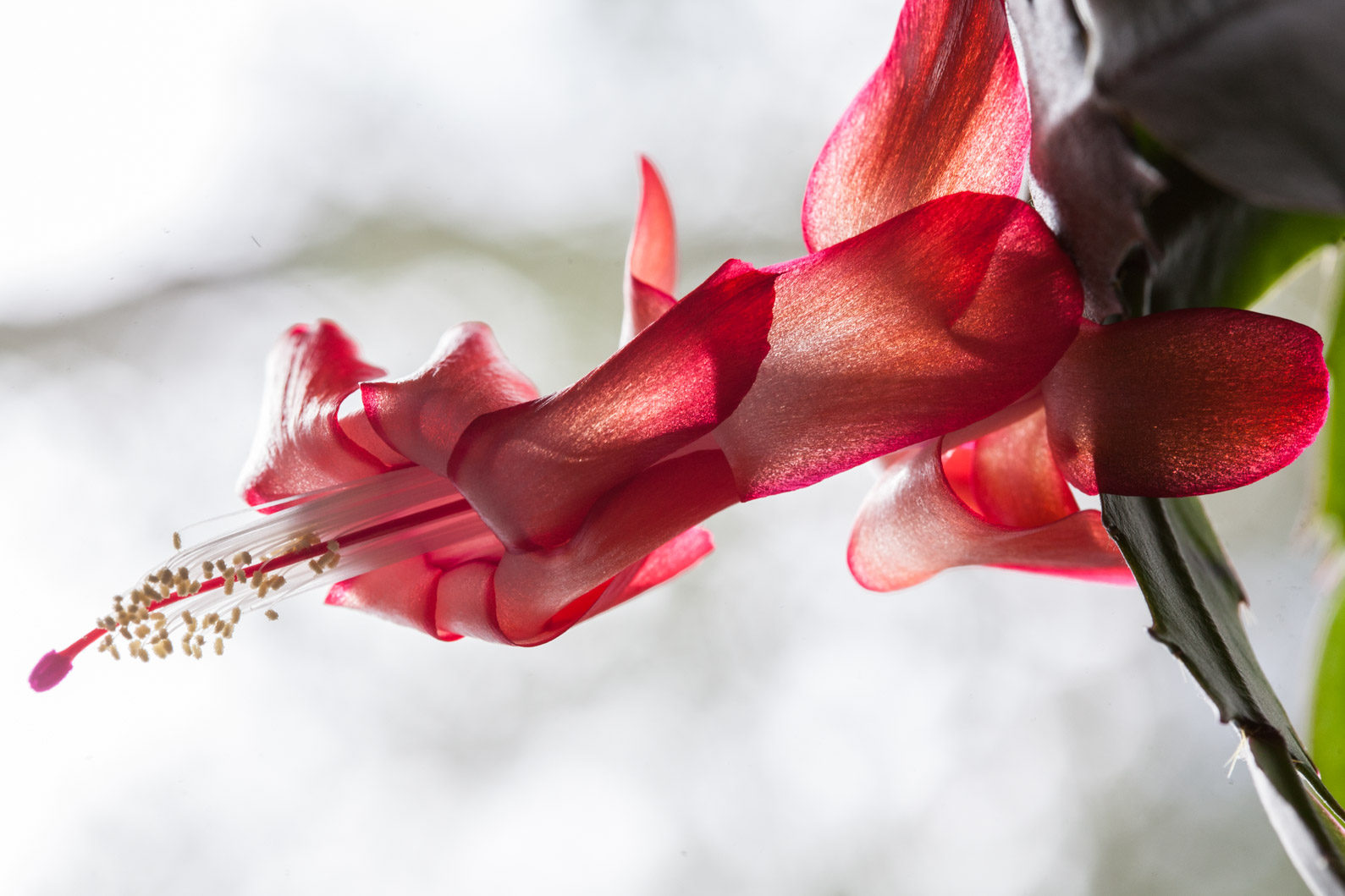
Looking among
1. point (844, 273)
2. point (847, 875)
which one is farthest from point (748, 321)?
point (847, 875)

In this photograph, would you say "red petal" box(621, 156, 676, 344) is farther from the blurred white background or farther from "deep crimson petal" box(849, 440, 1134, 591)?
the blurred white background

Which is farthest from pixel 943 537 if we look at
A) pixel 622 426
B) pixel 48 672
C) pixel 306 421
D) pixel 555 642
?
pixel 555 642

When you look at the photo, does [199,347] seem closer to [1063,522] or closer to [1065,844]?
[1063,522]

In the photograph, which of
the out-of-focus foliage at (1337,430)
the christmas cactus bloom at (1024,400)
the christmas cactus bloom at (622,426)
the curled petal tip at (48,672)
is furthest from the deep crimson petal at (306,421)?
the out-of-focus foliage at (1337,430)

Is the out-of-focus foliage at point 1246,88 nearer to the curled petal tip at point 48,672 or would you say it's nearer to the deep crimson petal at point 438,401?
the deep crimson petal at point 438,401

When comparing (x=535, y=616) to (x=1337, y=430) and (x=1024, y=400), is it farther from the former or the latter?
(x=1337, y=430)

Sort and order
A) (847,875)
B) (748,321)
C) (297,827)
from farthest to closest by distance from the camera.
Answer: (847,875)
(297,827)
(748,321)
